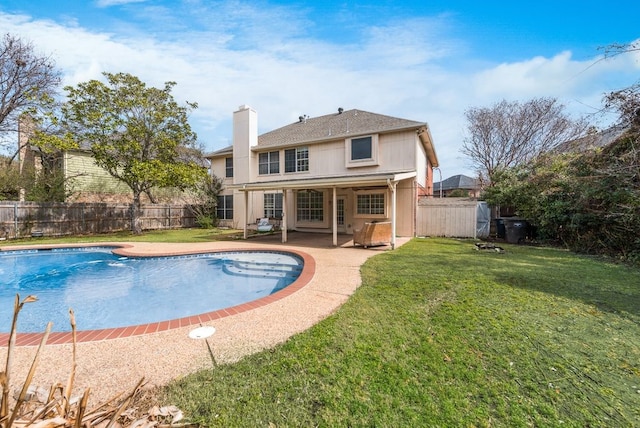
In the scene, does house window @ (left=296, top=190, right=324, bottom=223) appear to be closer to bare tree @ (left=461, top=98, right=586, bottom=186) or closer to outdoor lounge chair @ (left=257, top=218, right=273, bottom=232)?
outdoor lounge chair @ (left=257, top=218, right=273, bottom=232)

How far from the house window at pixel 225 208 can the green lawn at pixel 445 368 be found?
664 inches

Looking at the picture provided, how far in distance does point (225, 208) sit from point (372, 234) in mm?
13236

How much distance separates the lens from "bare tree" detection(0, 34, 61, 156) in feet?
48.6

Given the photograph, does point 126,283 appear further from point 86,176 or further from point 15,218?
point 86,176

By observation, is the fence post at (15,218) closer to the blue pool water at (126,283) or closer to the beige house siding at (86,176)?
the blue pool water at (126,283)

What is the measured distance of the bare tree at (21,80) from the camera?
48.6ft

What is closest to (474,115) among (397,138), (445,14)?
(397,138)

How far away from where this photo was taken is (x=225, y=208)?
809 inches

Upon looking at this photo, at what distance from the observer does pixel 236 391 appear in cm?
262

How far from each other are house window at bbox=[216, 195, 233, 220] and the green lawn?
55.3ft

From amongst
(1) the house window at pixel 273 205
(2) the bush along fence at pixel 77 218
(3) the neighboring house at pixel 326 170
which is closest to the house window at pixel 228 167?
(3) the neighboring house at pixel 326 170

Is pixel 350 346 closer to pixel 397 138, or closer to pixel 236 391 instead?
pixel 236 391

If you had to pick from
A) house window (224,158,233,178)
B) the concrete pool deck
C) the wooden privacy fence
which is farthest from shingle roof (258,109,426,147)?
the concrete pool deck

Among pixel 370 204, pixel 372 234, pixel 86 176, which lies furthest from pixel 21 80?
pixel 372 234
